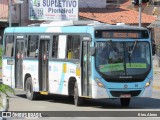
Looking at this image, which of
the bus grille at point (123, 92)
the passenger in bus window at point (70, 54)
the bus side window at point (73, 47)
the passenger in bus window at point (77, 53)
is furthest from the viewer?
the passenger in bus window at point (70, 54)

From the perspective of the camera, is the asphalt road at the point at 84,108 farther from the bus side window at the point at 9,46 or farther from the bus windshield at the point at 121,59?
the bus side window at the point at 9,46

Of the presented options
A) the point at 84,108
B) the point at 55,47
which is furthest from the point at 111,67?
the point at 55,47

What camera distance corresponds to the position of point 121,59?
723 inches

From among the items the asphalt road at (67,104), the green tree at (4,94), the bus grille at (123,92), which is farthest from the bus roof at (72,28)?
the green tree at (4,94)

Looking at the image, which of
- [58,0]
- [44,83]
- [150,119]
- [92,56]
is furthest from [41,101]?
[58,0]

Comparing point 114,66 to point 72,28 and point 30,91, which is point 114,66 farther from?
point 30,91

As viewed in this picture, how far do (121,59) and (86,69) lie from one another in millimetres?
1149

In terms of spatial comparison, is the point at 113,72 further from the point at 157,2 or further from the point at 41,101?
the point at 157,2

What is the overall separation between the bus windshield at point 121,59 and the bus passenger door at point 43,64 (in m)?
3.18

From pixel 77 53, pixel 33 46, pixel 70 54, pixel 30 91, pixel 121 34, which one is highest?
pixel 121 34

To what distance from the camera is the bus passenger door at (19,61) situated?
22.4 meters

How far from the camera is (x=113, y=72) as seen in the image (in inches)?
716

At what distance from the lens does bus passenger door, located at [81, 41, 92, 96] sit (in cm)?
1834

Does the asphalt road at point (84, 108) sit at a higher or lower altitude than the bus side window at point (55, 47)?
lower
